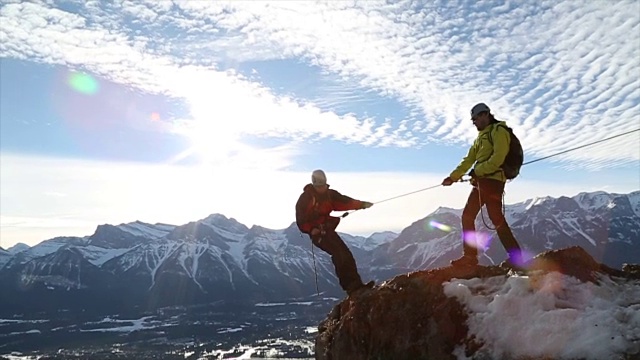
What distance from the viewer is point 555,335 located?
8.27 metres

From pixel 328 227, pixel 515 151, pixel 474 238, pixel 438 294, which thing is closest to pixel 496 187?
pixel 515 151

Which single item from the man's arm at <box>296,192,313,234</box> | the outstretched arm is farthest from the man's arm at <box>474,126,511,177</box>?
the man's arm at <box>296,192,313,234</box>

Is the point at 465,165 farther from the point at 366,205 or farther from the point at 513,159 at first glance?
the point at 366,205

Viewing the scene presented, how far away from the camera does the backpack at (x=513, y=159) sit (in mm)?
11422

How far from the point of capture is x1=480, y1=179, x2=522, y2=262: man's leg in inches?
459

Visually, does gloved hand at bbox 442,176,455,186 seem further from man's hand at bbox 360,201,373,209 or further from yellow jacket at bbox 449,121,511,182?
man's hand at bbox 360,201,373,209

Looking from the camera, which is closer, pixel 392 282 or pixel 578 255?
pixel 578 255

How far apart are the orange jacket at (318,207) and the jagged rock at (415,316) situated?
7.67 feet

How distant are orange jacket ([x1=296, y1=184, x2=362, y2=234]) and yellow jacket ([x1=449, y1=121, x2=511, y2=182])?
3882mm

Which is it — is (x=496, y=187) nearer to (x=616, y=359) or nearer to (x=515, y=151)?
(x=515, y=151)

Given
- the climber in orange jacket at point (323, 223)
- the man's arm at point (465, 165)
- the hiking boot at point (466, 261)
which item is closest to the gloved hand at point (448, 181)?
the man's arm at point (465, 165)

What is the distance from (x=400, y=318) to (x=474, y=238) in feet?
9.89

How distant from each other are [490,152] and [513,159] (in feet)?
1.67

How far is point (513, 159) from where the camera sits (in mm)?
11539
